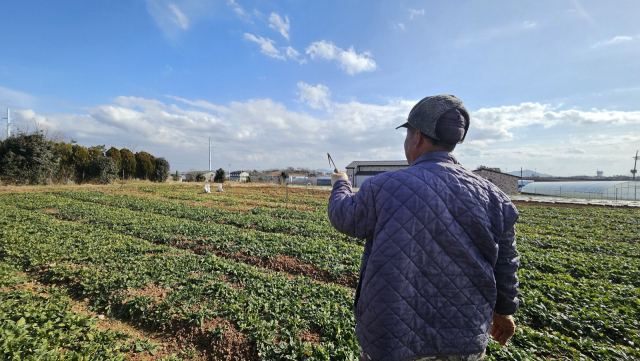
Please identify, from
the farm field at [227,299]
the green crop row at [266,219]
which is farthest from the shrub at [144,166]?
the farm field at [227,299]

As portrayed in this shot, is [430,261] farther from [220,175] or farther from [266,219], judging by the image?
[220,175]

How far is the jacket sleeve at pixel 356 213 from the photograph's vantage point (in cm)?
147

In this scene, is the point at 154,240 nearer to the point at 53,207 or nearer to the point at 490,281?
the point at 490,281

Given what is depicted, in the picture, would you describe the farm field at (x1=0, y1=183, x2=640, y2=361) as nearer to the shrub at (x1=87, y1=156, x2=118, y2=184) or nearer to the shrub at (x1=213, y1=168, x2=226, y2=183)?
the shrub at (x1=87, y1=156, x2=118, y2=184)

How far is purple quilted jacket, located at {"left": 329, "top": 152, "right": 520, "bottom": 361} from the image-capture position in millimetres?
1322

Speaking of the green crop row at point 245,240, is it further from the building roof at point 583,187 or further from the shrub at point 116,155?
the building roof at point 583,187

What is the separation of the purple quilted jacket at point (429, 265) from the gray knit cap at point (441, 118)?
0.21 meters

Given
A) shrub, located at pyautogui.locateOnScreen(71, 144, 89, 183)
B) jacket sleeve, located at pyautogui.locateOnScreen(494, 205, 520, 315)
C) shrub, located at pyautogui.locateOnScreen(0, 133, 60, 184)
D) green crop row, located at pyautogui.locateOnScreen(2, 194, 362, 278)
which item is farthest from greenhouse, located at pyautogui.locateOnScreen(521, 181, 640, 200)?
shrub, located at pyautogui.locateOnScreen(0, 133, 60, 184)

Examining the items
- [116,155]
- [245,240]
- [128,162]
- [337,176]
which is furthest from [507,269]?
[128,162]

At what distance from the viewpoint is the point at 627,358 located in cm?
345

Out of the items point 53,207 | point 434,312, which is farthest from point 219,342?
point 53,207

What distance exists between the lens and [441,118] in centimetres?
149

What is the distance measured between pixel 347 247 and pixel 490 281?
6.73 metres

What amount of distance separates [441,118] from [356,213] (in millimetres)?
727
